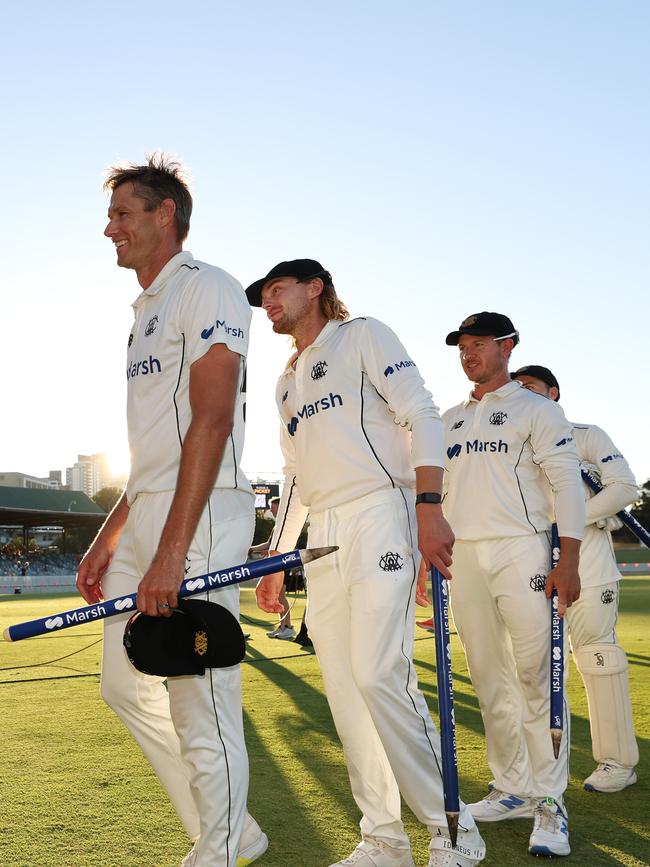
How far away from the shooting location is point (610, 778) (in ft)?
15.6

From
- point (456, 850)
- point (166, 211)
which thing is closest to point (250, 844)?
point (456, 850)

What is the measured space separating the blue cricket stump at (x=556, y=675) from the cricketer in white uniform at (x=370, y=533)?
88cm

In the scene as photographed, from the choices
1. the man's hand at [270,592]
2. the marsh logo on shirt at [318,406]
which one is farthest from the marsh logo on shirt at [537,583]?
the marsh logo on shirt at [318,406]

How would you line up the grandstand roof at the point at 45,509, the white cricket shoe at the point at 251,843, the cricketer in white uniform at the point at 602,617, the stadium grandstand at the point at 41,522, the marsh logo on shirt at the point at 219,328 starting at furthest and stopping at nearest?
the grandstand roof at the point at 45,509
the stadium grandstand at the point at 41,522
the cricketer in white uniform at the point at 602,617
the white cricket shoe at the point at 251,843
the marsh logo on shirt at the point at 219,328

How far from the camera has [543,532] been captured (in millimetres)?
4461

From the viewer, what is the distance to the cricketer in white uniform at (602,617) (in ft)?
15.9

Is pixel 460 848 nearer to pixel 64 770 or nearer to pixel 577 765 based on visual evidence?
pixel 577 765

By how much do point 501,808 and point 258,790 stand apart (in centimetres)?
123

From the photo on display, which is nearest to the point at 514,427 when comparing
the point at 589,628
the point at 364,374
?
the point at 364,374

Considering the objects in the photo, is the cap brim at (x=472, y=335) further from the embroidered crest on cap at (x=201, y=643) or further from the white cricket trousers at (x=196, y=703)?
the embroidered crest on cap at (x=201, y=643)

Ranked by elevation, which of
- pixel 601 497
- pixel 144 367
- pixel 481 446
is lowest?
pixel 601 497

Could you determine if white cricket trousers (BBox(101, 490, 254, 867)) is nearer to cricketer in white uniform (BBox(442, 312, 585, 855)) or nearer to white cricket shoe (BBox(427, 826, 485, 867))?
white cricket shoe (BBox(427, 826, 485, 867))

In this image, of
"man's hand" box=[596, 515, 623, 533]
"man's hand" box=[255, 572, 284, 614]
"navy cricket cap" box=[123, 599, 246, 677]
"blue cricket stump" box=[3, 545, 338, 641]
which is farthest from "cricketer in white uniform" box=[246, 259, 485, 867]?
"man's hand" box=[596, 515, 623, 533]

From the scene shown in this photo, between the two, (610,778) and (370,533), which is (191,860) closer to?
(370,533)
